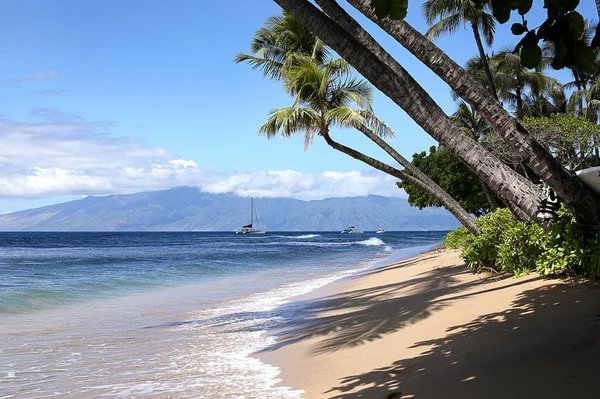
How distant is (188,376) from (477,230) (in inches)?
293

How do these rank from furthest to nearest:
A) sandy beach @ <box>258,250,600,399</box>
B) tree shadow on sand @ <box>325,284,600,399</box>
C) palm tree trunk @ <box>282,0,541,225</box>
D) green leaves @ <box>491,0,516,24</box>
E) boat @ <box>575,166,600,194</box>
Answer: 1. boat @ <box>575,166,600,194</box>
2. palm tree trunk @ <box>282,0,541,225</box>
3. sandy beach @ <box>258,250,600,399</box>
4. tree shadow on sand @ <box>325,284,600,399</box>
5. green leaves @ <box>491,0,516,24</box>

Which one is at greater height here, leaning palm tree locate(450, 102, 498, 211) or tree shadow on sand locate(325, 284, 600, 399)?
leaning palm tree locate(450, 102, 498, 211)

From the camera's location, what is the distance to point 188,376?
5.77m

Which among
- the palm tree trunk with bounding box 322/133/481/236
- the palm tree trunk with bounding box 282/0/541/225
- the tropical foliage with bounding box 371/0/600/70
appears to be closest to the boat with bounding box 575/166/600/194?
the palm tree trunk with bounding box 282/0/541/225

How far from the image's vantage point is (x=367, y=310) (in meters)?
9.02

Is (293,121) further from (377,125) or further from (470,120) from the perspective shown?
(470,120)

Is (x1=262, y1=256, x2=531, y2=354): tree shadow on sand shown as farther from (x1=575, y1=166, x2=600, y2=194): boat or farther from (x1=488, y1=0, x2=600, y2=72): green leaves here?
(x1=488, y1=0, x2=600, y2=72): green leaves

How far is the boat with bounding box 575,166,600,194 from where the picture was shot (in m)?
4.89

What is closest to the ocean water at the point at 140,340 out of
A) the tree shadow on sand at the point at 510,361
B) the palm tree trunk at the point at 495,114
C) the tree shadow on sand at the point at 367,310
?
the tree shadow on sand at the point at 367,310

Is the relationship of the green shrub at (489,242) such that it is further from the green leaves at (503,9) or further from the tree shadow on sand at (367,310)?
the green leaves at (503,9)

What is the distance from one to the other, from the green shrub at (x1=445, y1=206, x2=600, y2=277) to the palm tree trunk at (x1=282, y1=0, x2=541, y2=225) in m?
1.15

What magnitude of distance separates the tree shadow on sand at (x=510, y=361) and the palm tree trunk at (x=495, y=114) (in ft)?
4.01

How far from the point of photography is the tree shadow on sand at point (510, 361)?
3740mm

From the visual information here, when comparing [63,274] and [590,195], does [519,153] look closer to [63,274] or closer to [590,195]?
[590,195]
